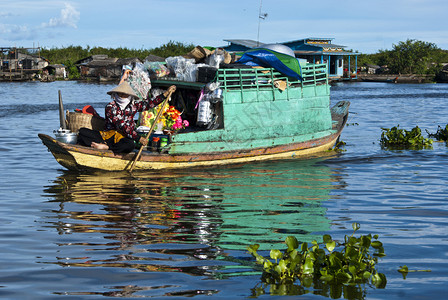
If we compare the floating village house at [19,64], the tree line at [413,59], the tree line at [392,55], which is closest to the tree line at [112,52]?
the tree line at [392,55]

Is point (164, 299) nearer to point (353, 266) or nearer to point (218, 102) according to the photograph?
point (353, 266)

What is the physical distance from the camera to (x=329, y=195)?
7492mm

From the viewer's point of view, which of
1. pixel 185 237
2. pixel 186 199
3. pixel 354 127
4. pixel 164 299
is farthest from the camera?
pixel 354 127

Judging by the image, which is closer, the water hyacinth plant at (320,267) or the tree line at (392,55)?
the water hyacinth plant at (320,267)

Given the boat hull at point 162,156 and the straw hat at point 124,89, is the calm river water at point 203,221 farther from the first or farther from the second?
the straw hat at point 124,89

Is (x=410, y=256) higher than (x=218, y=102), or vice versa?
(x=218, y=102)

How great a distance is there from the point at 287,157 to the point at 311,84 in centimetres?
143

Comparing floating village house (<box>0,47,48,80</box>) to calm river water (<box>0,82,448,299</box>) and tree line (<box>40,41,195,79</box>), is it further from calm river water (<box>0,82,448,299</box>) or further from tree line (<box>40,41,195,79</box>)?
calm river water (<box>0,82,448,299</box>)

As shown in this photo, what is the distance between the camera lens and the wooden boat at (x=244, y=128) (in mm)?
8617

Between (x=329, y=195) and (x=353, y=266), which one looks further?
(x=329, y=195)

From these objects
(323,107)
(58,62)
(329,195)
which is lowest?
(329,195)

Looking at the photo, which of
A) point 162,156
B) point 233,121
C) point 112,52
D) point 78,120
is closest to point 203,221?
point 162,156

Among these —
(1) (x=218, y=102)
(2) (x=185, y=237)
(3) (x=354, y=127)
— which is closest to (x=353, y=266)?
(2) (x=185, y=237)

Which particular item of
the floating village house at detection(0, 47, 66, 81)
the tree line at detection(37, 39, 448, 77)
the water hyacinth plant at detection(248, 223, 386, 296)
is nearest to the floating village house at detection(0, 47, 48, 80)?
the floating village house at detection(0, 47, 66, 81)
